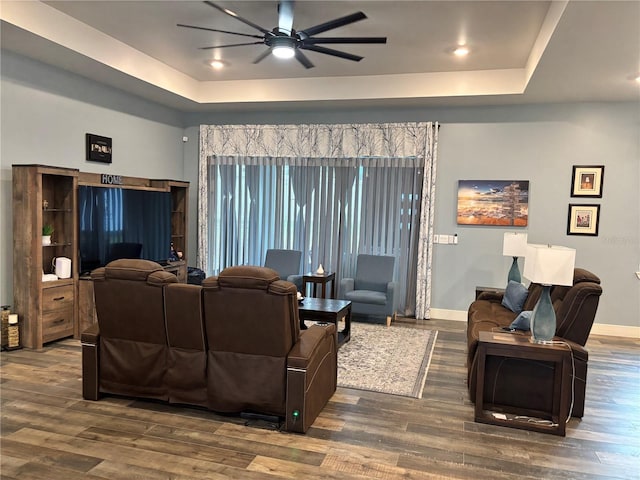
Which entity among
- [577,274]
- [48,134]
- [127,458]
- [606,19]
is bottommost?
[127,458]

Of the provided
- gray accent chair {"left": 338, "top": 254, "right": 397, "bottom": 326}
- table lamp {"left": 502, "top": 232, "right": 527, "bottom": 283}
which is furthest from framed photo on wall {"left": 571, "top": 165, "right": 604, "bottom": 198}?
gray accent chair {"left": 338, "top": 254, "right": 397, "bottom": 326}

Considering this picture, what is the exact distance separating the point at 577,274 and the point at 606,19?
1957mm

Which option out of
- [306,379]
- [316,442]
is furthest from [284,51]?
[316,442]

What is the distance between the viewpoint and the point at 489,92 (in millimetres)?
6070

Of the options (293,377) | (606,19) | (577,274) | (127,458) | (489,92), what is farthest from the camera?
(489,92)

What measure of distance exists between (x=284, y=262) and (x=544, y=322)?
432cm

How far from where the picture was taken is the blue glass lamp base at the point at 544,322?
3.48 metres

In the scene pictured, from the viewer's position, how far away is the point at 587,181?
6363 mm

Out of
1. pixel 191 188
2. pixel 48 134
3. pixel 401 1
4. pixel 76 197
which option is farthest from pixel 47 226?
pixel 401 1

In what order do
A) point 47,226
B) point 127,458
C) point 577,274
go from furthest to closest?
1. point 47,226
2. point 577,274
3. point 127,458

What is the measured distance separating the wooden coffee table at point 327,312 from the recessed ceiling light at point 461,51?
3085 millimetres

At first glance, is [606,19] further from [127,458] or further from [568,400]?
[127,458]

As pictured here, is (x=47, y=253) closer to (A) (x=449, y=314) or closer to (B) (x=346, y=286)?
(B) (x=346, y=286)

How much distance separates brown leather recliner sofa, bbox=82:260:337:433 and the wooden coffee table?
1.24 meters
